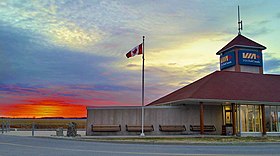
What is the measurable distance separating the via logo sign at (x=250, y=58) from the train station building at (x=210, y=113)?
18.0 feet

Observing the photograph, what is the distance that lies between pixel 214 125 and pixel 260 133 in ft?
13.8

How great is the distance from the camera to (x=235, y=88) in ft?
99.9

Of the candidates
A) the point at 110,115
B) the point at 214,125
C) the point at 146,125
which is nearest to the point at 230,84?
the point at 214,125

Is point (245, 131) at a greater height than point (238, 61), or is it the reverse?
point (238, 61)

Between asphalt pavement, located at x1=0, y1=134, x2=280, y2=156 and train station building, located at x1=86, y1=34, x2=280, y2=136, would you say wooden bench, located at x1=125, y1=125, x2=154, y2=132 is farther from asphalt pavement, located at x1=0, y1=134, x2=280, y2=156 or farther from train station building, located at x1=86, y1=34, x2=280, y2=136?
asphalt pavement, located at x1=0, y1=134, x2=280, y2=156

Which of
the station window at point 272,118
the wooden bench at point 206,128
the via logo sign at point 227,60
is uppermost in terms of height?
the via logo sign at point 227,60

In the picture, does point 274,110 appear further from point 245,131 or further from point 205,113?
point 205,113

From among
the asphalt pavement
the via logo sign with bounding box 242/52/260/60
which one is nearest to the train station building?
the via logo sign with bounding box 242/52/260/60

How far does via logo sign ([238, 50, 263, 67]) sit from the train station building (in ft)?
18.0

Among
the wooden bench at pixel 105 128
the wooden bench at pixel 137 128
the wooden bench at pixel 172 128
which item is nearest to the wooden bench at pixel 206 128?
the wooden bench at pixel 172 128

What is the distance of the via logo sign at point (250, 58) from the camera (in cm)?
3825

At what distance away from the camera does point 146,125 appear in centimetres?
2847

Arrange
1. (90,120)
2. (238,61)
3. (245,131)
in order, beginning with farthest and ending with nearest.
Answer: (238,61), (245,131), (90,120)

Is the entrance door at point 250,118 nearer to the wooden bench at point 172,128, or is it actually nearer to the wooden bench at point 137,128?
the wooden bench at point 172,128
